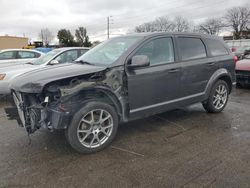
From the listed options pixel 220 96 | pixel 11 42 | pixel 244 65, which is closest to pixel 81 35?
pixel 11 42

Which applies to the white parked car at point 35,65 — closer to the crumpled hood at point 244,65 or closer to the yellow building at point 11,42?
the crumpled hood at point 244,65

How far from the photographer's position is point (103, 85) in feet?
10.9

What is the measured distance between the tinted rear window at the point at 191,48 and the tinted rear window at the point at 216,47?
233mm

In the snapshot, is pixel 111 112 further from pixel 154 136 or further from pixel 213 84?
pixel 213 84

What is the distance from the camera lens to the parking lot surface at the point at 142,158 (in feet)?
8.66

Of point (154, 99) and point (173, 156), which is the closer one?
point (173, 156)

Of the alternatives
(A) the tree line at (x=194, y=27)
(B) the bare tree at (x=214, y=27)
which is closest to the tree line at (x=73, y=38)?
(A) the tree line at (x=194, y=27)

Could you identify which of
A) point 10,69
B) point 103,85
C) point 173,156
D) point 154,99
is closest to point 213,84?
point 154,99

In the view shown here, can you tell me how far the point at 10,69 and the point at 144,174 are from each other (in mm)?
5480

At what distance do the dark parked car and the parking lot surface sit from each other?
0.39 metres

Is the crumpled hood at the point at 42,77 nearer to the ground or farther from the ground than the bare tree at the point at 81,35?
nearer to the ground

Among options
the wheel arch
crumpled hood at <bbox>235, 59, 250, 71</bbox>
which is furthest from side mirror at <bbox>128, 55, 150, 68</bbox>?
crumpled hood at <bbox>235, 59, 250, 71</bbox>

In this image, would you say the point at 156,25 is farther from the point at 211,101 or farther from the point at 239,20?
the point at 211,101

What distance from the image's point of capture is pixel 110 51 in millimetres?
4023
